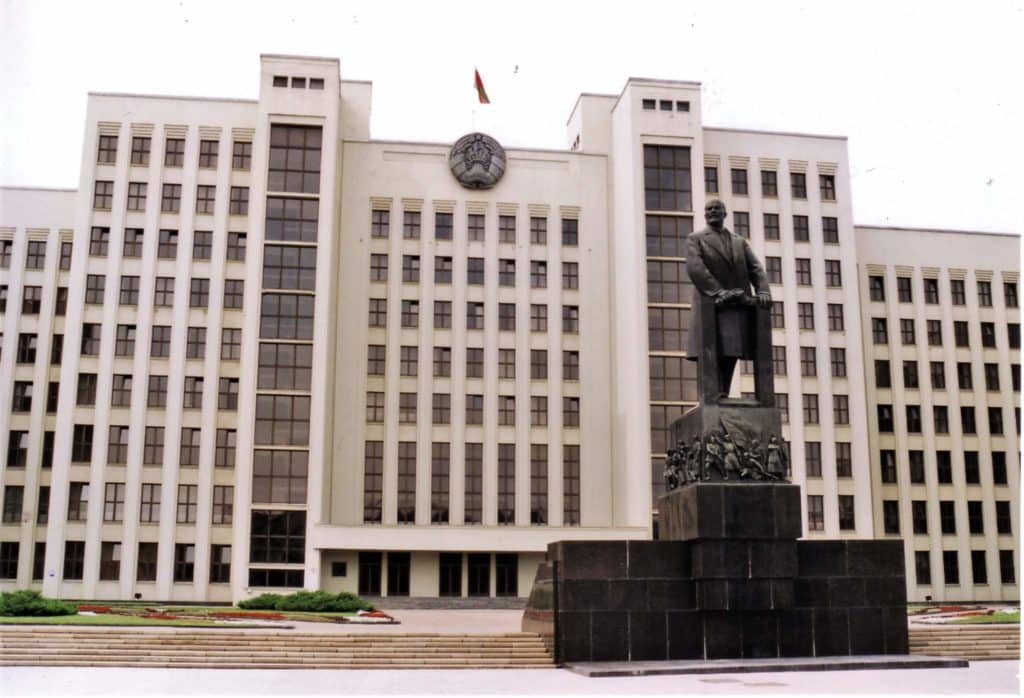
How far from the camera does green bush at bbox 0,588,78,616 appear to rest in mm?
27172

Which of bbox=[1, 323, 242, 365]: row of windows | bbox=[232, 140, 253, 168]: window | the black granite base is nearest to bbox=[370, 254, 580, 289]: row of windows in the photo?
bbox=[1, 323, 242, 365]: row of windows

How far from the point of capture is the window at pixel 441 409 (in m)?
52.4

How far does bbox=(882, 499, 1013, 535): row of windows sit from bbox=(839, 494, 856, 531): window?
3.82m

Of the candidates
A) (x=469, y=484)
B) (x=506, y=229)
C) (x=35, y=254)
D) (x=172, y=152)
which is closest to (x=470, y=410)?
(x=469, y=484)

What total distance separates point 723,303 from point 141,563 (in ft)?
122

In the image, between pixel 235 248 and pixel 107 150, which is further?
pixel 107 150

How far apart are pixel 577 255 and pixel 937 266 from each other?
824 inches

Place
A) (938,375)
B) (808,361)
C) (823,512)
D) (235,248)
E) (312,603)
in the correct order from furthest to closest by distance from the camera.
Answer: (938,375) → (808,361) → (823,512) → (235,248) → (312,603)

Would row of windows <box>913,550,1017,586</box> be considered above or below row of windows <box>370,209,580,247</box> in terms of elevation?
below

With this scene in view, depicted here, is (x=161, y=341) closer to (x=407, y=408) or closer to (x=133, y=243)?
(x=133, y=243)

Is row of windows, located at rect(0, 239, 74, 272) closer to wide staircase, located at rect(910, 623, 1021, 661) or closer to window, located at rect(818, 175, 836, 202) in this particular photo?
window, located at rect(818, 175, 836, 202)

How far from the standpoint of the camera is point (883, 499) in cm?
5647

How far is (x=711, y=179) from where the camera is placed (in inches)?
2184

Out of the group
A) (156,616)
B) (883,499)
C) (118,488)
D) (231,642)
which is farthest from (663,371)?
(231,642)
